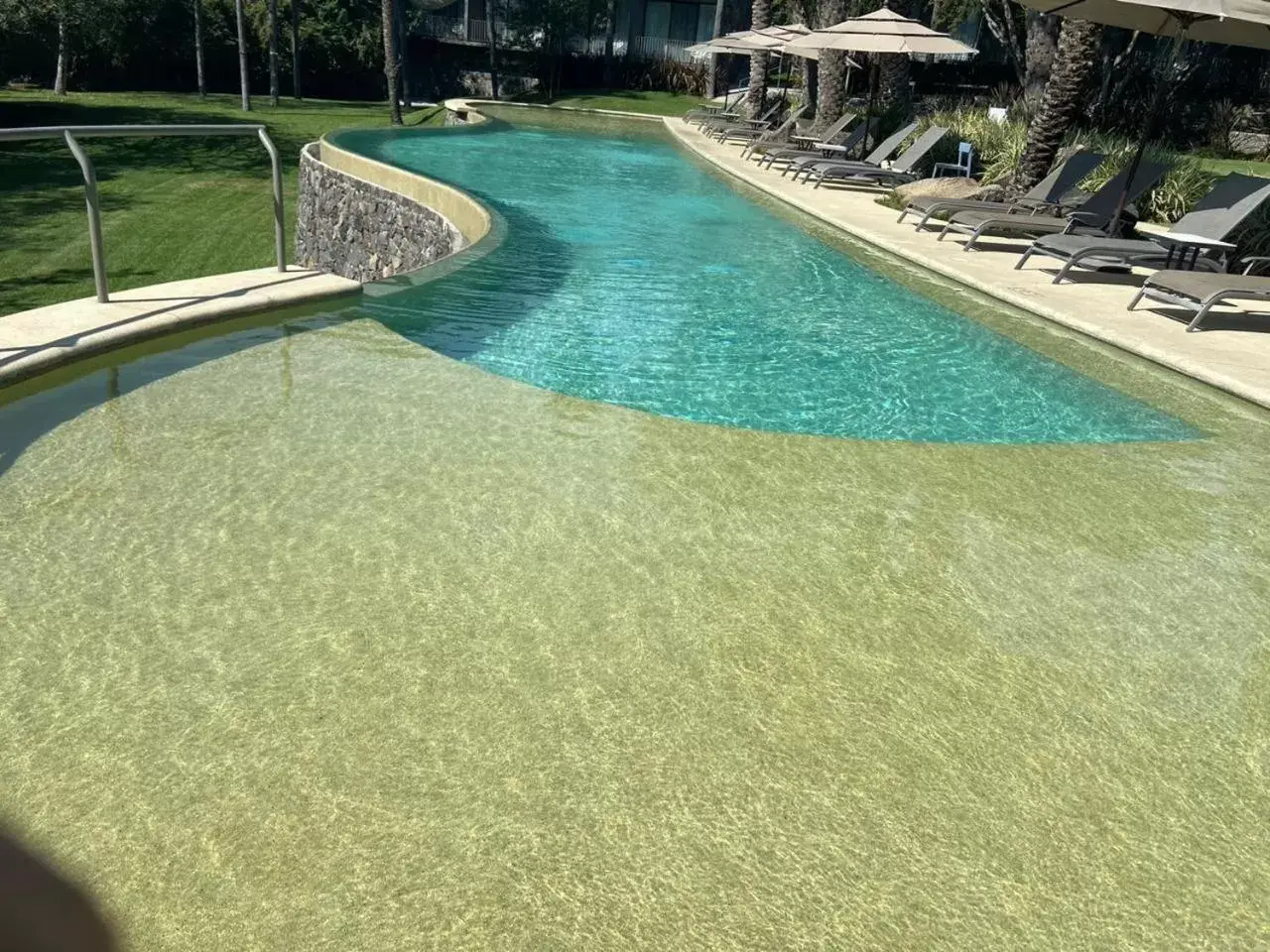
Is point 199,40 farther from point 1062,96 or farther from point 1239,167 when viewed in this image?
point 1239,167

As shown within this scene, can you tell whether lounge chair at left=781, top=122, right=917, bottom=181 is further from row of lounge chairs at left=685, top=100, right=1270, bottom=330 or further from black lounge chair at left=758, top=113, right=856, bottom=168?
black lounge chair at left=758, top=113, right=856, bottom=168

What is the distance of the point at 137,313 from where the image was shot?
5.82 meters

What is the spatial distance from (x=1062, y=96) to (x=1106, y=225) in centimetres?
258

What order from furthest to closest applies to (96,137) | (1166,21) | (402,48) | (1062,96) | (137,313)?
1. (402,48)
2. (1062,96)
3. (1166,21)
4. (137,313)
5. (96,137)

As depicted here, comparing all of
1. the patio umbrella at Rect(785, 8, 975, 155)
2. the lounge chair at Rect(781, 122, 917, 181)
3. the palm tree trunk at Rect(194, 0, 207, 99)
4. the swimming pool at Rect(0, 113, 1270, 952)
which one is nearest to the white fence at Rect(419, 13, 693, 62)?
the palm tree trunk at Rect(194, 0, 207, 99)

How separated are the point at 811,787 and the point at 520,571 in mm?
1439

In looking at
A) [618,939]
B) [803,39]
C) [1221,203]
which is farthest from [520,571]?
[803,39]

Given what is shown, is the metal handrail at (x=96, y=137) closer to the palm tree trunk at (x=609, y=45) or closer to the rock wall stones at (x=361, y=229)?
the rock wall stones at (x=361, y=229)

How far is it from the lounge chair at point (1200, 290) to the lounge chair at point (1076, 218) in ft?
7.45

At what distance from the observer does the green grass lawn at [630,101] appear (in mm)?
35406

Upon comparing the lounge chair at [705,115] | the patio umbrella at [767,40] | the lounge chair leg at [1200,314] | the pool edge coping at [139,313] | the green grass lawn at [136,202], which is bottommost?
the green grass lawn at [136,202]

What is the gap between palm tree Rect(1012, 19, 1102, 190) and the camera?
40.1ft

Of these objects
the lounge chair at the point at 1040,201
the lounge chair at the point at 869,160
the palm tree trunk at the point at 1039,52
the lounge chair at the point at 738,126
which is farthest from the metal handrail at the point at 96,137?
the palm tree trunk at the point at 1039,52

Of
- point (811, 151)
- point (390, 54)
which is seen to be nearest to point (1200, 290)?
point (811, 151)
